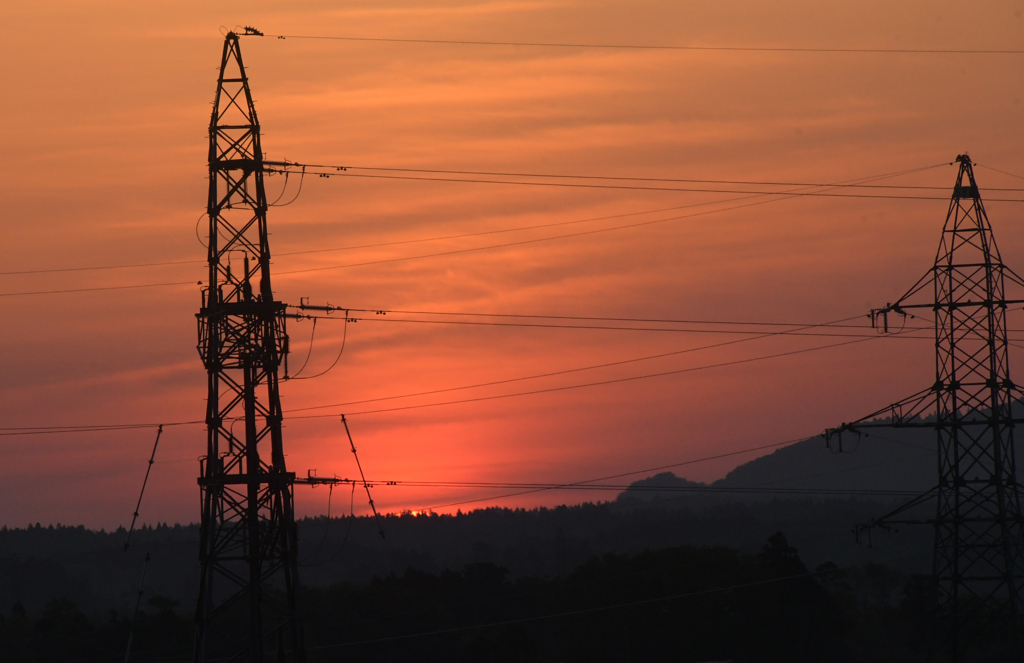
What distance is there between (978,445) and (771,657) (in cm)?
6730

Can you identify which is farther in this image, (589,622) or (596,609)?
(589,622)

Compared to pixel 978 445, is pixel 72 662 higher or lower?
lower

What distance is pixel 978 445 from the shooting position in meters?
60.6

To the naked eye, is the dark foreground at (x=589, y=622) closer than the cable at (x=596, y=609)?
Yes

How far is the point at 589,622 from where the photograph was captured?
130 meters

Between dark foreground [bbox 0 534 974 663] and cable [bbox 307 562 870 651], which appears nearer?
dark foreground [bbox 0 534 974 663]

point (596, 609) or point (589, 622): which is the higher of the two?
point (596, 609)

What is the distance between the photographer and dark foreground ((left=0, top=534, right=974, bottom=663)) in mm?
121562

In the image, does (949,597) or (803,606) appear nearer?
(949,597)

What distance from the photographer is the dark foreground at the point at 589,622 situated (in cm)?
12156

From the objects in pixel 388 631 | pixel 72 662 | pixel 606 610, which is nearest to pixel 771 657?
pixel 606 610

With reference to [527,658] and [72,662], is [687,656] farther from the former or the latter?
[72,662]

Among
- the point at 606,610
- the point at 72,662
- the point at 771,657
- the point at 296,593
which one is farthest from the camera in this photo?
the point at 606,610

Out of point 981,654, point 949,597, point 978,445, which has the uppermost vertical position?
point 978,445
